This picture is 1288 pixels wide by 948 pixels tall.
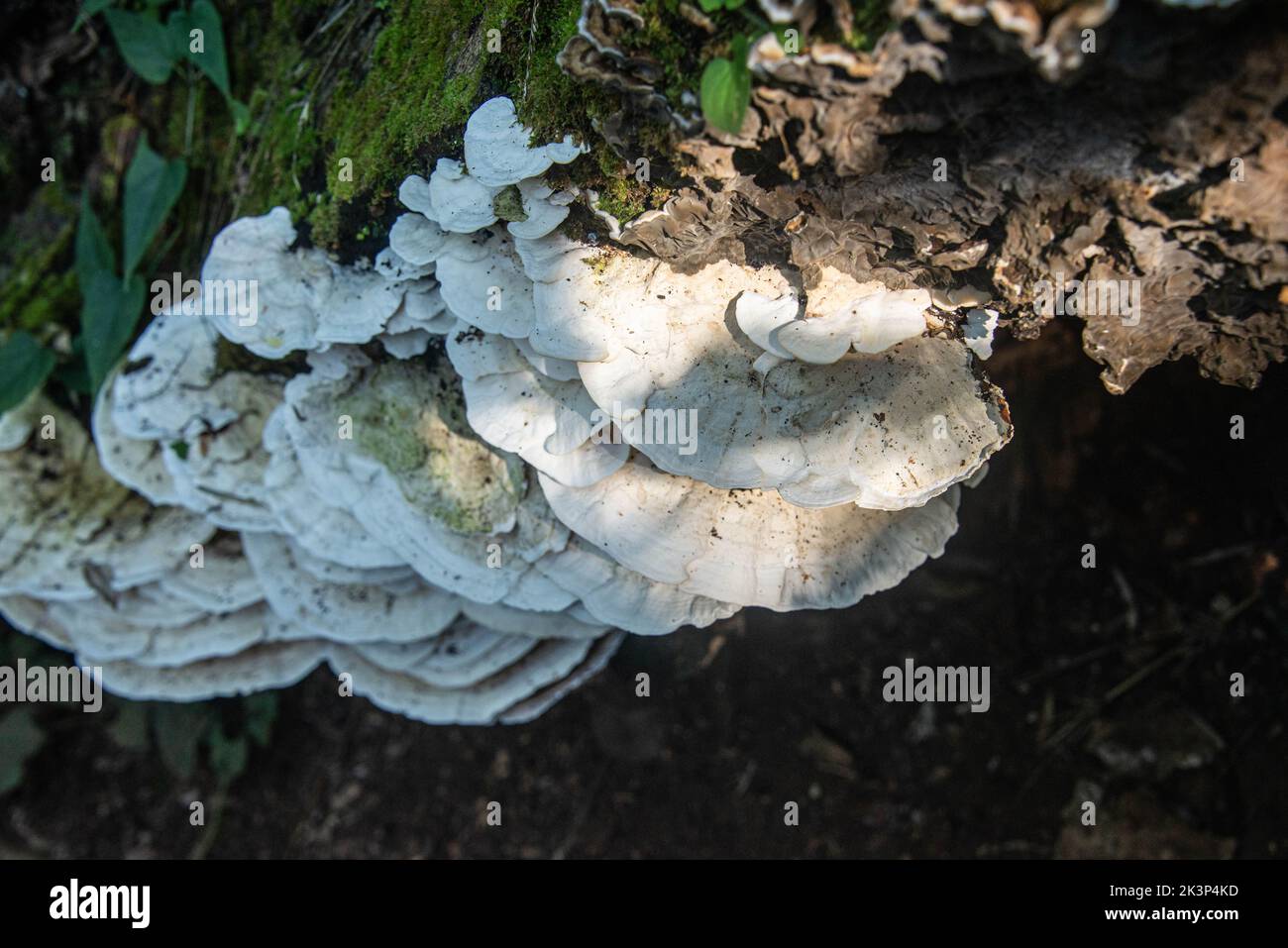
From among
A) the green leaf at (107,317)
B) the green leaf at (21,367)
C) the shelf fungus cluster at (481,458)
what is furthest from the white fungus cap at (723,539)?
the green leaf at (21,367)

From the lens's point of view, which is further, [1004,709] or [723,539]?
[1004,709]

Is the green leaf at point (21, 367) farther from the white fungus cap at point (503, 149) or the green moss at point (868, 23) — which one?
the green moss at point (868, 23)

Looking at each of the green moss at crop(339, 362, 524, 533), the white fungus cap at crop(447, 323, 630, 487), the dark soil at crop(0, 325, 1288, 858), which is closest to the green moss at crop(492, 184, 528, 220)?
the white fungus cap at crop(447, 323, 630, 487)

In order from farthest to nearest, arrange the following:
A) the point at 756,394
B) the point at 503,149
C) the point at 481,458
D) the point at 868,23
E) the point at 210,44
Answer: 1. the point at 210,44
2. the point at 481,458
3. the point at 756,394
4. the point at 503,149
5. the point at 868,23

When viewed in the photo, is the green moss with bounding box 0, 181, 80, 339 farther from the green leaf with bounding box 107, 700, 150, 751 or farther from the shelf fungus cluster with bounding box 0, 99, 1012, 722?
the green leaf with bounding box 107, 700, 150, 751

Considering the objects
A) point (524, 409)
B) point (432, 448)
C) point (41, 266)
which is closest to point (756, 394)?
point (524, 409)

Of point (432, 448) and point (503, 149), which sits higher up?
point (503, 149)

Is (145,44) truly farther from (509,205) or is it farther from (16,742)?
(16,742)
